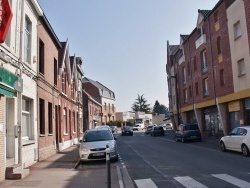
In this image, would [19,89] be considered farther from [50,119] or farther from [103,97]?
[103,97]

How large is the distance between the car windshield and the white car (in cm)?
686

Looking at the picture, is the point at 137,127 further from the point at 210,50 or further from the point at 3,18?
the point at 3,18

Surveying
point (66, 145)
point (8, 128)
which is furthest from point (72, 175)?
point (66, 145)

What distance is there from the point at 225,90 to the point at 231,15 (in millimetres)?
6221

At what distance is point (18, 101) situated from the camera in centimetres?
1270

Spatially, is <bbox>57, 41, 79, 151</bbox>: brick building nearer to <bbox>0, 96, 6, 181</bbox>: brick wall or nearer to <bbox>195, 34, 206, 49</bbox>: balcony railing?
<bbox>0, 96, 6, 181</bbox>: brick wall

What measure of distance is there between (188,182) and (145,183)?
1.28 metres

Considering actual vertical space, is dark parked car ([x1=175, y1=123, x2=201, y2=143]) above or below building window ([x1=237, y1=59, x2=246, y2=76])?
below

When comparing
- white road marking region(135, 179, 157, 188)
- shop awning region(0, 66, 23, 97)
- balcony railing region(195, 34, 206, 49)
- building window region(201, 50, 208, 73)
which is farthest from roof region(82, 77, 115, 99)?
white road marking region(135, 179, 157, 188)

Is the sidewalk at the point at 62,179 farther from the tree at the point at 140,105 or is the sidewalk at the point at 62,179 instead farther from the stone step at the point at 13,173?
the tree at the point at 140,105

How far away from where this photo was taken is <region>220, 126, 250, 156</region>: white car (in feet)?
55.8

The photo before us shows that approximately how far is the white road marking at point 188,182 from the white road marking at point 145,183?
85 centimetres

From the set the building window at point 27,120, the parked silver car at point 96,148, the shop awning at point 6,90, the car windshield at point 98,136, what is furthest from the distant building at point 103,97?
the shop awning at point 6,90

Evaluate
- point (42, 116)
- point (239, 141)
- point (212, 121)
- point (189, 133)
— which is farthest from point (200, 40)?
point (42, 116)
